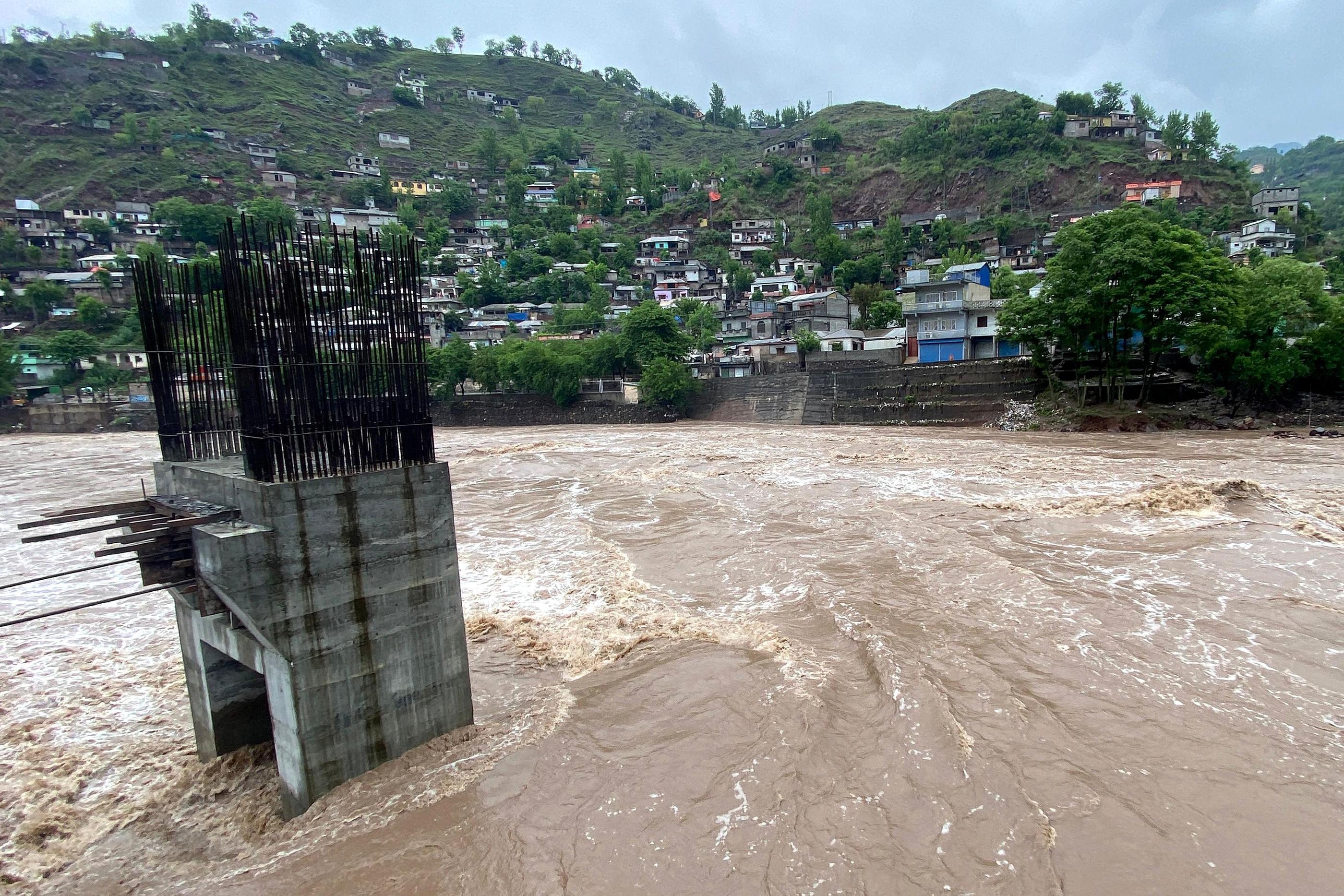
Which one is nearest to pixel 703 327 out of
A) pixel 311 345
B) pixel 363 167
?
pixel 311 345

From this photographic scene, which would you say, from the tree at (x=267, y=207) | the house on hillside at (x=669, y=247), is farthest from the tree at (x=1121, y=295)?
the tree at (x=267, y=207)

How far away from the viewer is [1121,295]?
85.9 ft

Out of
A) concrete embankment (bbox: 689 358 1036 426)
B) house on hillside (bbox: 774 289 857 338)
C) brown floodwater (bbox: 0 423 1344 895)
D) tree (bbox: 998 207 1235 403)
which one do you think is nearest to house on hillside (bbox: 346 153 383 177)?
house on hillside (bbox: 774 289 857 338)

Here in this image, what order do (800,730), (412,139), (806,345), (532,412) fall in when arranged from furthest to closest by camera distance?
(412,139), (532,412), (806,345), (800,730)

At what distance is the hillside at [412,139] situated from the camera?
78.8 meters

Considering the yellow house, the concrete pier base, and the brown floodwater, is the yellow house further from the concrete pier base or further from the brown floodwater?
the concrete pier base

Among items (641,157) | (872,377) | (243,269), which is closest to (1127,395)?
(872,377)

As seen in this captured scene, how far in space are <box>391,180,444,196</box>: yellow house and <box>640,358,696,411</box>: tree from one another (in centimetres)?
7950

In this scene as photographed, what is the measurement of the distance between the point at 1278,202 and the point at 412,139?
5363 inches

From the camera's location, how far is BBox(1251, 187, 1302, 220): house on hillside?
55.3m

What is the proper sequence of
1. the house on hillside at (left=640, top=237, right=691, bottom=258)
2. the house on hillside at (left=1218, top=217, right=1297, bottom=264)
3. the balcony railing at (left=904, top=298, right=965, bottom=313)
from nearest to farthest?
1. the balcony railing at (left=904, top=298, right=965, bottom=313)
2. the house on hillside at (left=1218, top=217, right=1297, bottom=264)
3. the house on hillside at (left=640, top=237, right=691, bottom=258)

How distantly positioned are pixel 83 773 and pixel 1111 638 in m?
12.1

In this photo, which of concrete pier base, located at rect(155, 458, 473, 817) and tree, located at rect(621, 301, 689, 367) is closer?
concrete pier base, located at rect(155, 458, 473, 817)

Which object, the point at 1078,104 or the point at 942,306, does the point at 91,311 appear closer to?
the point at 942,306
